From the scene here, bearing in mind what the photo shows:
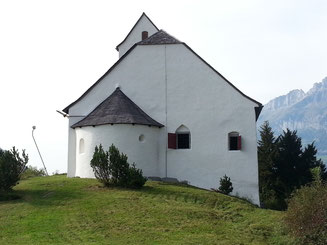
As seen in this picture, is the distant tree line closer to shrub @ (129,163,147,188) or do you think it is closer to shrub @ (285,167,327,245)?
shrub @ (129,163,147,188)

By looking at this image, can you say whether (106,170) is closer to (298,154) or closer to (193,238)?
(193,238)

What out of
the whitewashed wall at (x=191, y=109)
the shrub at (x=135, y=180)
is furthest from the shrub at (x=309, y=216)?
the whitewashed wall at (x=191, y=109)

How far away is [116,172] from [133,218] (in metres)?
6.06

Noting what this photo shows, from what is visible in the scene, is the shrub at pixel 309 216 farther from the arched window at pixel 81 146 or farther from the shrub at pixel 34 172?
the shrub at pixel 34 172

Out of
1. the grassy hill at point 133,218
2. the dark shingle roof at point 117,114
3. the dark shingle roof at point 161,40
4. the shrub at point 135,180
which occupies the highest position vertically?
the dark shingle roof at point 161,40

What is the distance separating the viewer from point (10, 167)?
24.0 meters

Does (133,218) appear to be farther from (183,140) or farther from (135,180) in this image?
(183,140)

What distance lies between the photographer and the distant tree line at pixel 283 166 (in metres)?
38.5

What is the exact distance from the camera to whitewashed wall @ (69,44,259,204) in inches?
1179

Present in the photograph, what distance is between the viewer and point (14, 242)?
15773mm

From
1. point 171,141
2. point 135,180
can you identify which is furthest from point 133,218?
point 171,141

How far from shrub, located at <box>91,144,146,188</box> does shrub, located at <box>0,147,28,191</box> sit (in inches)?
159

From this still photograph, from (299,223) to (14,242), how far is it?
1001 cm

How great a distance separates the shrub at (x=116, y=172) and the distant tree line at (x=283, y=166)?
647 inches
